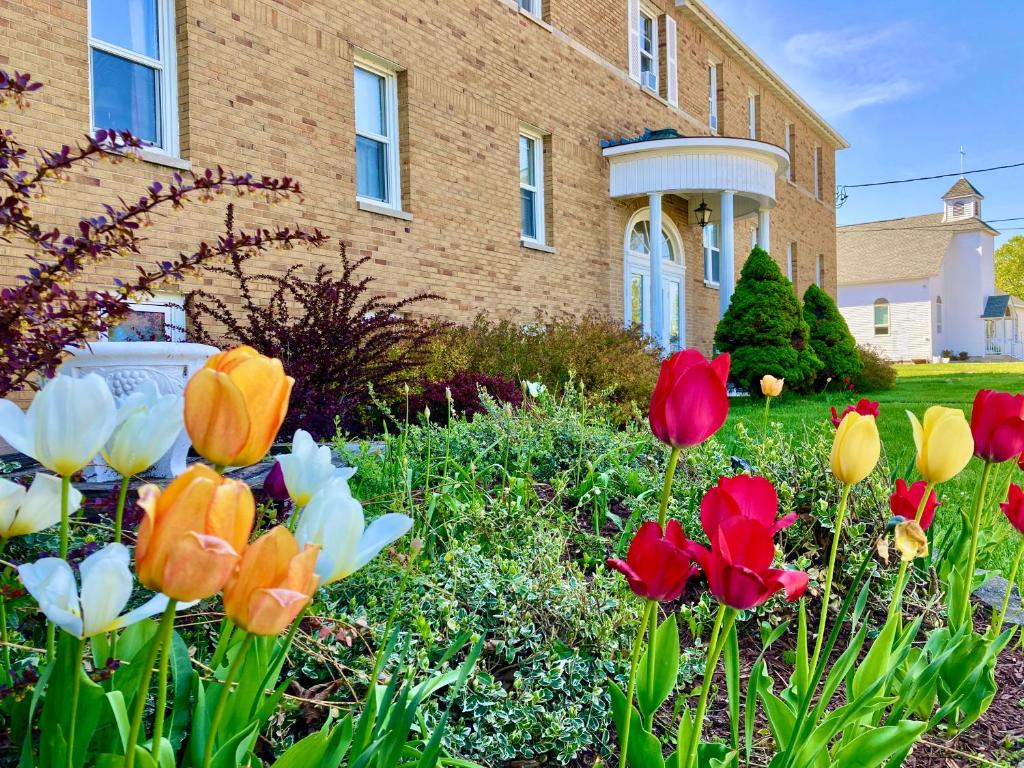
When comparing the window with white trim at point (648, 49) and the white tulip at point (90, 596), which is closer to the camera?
the white tulip at point (90, 596)

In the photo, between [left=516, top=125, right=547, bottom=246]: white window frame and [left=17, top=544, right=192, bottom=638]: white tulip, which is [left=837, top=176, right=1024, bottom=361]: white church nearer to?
[left=516, top=125, right=547, bottom=246]: white window frame

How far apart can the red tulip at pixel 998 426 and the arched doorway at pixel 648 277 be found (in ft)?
40.6

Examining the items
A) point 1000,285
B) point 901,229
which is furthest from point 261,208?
point 1000,285

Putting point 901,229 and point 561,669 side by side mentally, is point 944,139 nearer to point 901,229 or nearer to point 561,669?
point 901,229

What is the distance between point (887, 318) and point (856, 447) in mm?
45612

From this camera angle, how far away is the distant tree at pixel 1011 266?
51250 mm

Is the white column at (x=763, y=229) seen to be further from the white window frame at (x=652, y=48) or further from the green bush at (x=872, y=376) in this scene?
the white window frame at (x=652, y=48)

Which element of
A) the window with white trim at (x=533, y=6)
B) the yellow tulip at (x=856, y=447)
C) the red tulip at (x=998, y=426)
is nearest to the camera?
the yellow tulip at (x=856, y=447)

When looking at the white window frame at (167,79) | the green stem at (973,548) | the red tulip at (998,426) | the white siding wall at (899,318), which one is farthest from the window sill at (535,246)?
the white siding wall at (899,318)

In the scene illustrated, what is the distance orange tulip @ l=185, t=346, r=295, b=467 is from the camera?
0.81m

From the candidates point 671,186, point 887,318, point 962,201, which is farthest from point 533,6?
point 962,201

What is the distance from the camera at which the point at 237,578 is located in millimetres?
701

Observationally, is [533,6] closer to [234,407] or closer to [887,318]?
[234,407]

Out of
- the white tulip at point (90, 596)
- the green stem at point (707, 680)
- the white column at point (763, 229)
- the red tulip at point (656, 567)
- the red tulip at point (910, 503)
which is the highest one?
the white column at point (763, 229)
